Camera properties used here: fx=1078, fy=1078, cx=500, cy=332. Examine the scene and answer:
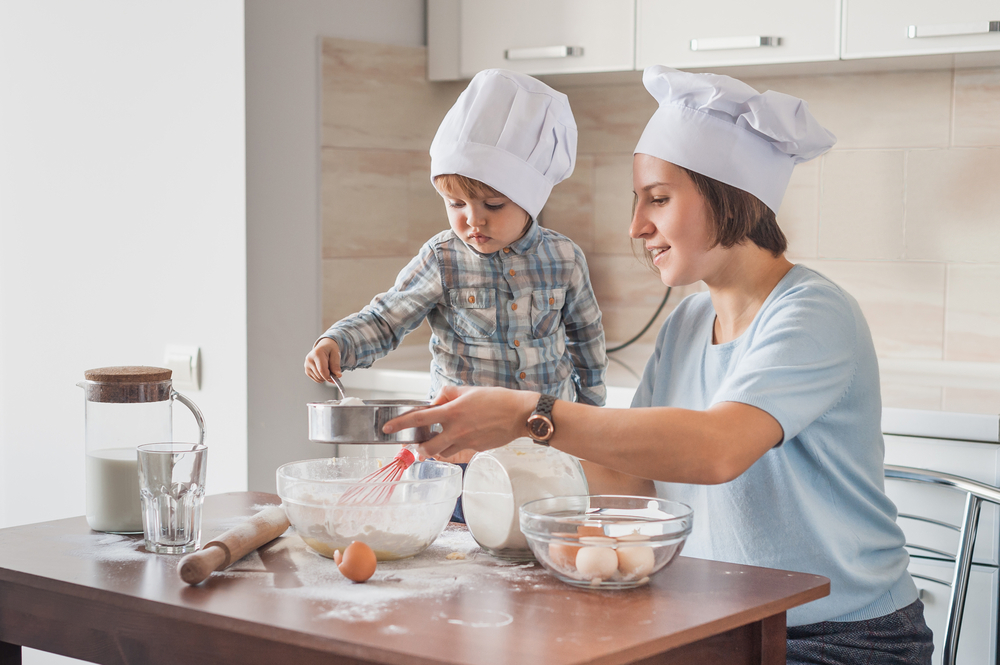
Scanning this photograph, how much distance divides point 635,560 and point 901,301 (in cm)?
167

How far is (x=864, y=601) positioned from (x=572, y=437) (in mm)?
414

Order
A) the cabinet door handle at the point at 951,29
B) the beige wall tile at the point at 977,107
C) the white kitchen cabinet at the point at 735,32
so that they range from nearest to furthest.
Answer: the cabinet door handle at the point at 951,29 < the white kitchen cabinet at the point at 735,32 < the beige wall tile at the point at 977,107

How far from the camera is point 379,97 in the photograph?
2.54 metres

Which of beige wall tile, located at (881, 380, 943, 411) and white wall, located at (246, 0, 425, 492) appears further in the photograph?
white wall, located at (246, 0, 425, 492)

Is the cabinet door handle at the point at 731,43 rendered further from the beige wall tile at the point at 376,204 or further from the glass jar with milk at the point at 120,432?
the glass jar with milk at the point at 120,432

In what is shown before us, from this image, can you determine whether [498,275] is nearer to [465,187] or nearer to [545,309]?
[545,309]

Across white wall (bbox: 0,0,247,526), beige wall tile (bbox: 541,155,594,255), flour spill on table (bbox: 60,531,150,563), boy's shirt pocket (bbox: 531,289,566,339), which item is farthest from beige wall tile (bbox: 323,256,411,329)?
flour spill on table (bbox: 60,531,150,563)

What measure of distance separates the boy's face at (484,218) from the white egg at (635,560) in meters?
0.79

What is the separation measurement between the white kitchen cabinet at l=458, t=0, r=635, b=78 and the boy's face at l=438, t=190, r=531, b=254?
835 mm

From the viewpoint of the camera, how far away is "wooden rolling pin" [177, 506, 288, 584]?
1003mm

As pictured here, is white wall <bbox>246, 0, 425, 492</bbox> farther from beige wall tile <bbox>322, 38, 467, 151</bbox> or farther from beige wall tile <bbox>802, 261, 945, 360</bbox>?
beige wall tile <bbox>802, 261, 945, 360</bbox>

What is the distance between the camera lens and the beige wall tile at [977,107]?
7.52ft

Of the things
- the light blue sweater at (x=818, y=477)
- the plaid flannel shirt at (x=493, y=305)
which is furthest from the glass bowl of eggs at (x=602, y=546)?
the plaid flannel shirt at (x=493, y=305)

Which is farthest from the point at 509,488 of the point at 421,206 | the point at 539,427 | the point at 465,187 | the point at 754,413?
the point at 421,206
